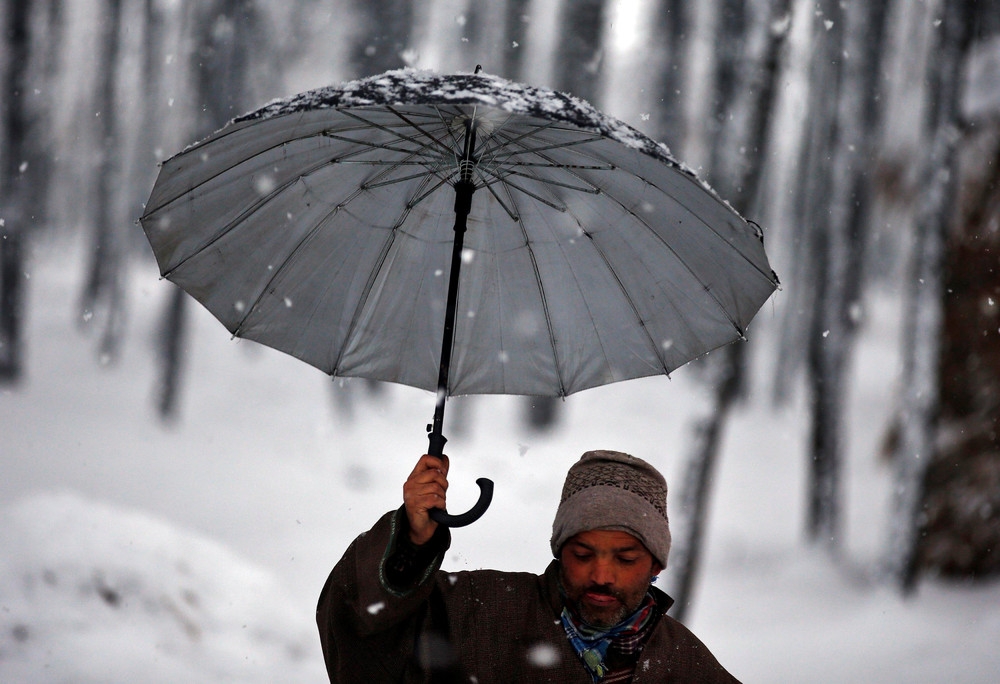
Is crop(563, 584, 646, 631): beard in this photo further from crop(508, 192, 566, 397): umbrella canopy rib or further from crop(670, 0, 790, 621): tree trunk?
crop(670, 0, 790, 621): tree trunk

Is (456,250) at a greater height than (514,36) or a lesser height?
lesser

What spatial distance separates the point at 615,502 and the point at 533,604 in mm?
396

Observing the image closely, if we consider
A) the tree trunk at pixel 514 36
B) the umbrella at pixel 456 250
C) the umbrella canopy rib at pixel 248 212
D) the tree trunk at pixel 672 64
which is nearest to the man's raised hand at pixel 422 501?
the umbrella at pixel 456 250

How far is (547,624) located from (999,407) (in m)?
7.81

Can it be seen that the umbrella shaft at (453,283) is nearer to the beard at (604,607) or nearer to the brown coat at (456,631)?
the brown coat at (456,631)

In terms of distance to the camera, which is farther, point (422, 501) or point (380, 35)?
point (380, 35)

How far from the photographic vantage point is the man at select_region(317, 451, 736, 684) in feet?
7.24

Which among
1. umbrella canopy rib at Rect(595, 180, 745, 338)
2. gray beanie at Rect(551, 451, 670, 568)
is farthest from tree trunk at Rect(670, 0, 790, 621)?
gray beanie at Rect(551, 451, 670, 568)

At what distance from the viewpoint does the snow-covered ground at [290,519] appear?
551cm

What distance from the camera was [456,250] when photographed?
2561 millimetres

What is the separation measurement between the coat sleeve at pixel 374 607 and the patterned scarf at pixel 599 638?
444 millimetres

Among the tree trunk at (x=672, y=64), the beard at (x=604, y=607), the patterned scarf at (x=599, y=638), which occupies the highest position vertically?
the tree trunk at (x=672, y=64)

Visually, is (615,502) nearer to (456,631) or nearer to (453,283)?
(456,631)

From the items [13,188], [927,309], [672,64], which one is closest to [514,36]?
[672,64]
